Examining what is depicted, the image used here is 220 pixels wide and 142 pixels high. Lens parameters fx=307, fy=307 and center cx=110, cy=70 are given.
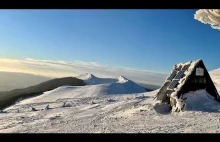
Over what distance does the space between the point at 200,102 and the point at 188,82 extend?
51 cm

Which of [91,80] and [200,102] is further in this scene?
[91,80]

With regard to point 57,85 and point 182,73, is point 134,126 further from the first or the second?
point 57,85

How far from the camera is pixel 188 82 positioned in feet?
22.7

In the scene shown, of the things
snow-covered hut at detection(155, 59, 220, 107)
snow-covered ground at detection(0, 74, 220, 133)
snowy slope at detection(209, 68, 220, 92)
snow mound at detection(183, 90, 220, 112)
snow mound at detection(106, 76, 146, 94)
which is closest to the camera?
snow-covered ground at detection(0, 74, 220, 133)

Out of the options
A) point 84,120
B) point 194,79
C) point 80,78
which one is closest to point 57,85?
point 80,78

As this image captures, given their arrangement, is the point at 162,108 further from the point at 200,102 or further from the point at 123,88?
the point at 123,88

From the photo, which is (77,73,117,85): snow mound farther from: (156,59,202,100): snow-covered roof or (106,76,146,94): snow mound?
(156,59,202,100): snow-covered roof

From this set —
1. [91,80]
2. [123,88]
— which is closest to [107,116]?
[123,88]

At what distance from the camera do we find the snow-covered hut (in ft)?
22.6

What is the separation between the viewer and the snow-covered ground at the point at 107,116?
568 cm

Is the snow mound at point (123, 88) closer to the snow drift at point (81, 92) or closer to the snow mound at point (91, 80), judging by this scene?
the snow drift at point (81, 92)

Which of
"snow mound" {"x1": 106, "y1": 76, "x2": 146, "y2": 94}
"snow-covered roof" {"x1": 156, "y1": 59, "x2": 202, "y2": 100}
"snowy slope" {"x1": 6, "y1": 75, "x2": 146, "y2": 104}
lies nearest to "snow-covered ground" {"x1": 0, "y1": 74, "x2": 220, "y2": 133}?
"snowy slope" {"x1": 6, "y1": 75, "x2": 146, "y2": 104}

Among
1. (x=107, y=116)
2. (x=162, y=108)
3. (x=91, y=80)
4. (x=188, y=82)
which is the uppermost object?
(x=188, y=82)
